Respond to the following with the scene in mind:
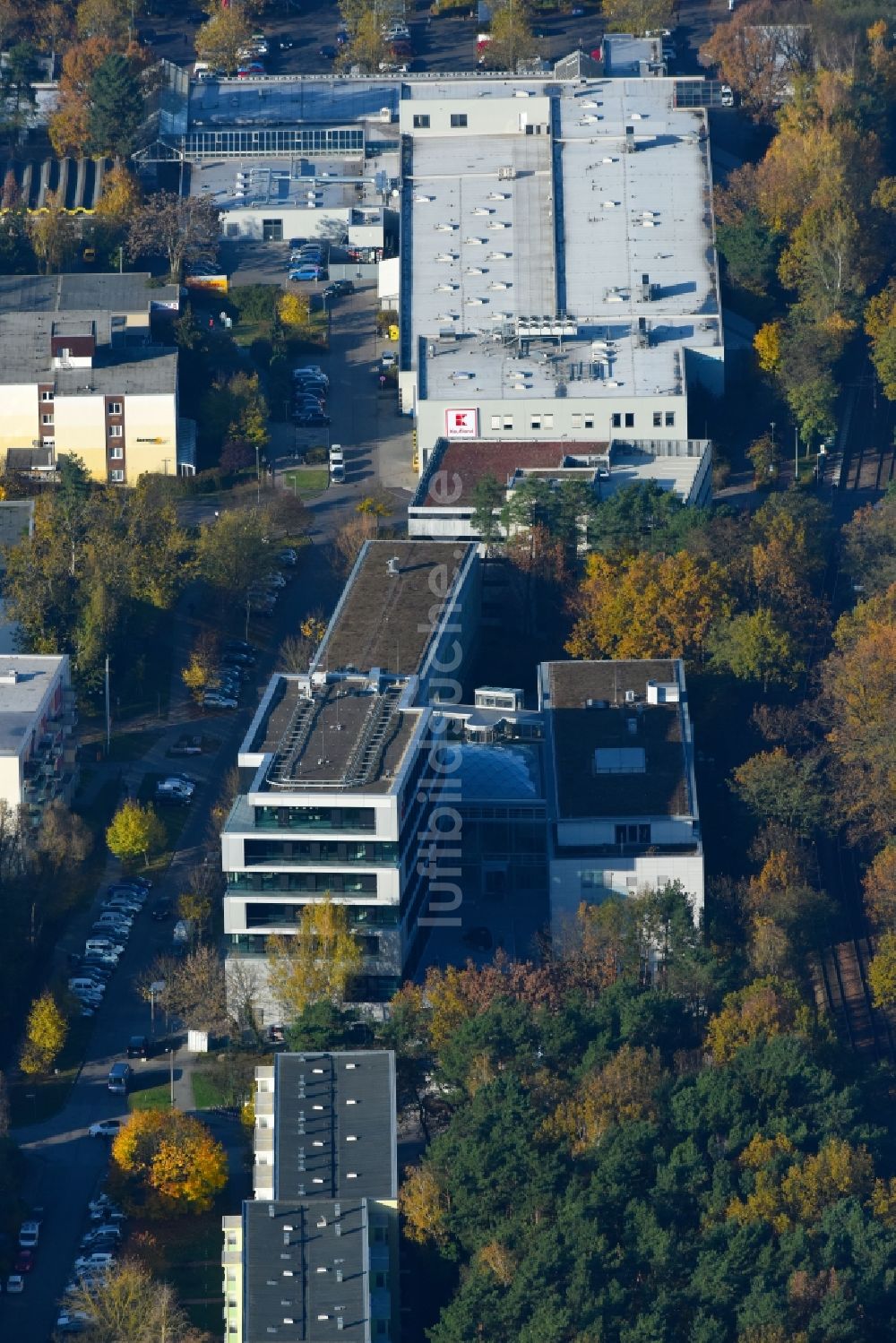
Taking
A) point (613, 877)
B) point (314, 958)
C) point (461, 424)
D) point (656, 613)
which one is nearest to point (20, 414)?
point (461, 424)

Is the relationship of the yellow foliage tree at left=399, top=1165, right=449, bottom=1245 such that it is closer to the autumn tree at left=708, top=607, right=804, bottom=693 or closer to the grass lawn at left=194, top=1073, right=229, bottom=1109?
the grass lawn at left=194, top=1073, right=229, bottom=1109

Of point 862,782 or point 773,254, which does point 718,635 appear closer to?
point 862,782

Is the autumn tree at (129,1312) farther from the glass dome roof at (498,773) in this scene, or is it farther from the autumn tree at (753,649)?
the autumn tree at (753,649)

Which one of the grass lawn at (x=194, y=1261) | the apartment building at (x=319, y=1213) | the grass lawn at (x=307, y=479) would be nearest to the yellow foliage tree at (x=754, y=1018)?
the apartment building at (x=319, y=1213)

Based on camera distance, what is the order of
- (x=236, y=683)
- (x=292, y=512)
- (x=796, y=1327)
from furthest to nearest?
(x=292, y=512), (x=236, y=683), (x=796, y=1327)

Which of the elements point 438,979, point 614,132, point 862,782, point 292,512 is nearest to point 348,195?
point 614,132

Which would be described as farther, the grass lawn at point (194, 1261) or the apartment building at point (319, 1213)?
the grass lawn at point (194, 1261)

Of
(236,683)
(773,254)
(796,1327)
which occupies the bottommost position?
(796,1327)
